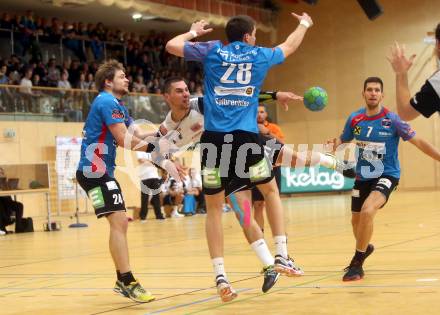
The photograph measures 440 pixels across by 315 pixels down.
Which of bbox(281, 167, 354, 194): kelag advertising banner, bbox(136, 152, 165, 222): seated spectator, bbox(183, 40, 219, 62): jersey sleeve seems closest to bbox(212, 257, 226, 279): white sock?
bbox(183, 40, 219, 62): jersey sleeve

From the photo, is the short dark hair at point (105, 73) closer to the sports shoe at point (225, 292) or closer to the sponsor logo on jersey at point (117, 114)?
the sponsor logo on jersey at point (117, 114)

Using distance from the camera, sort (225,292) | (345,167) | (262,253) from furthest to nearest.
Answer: (345,167) → (262,253) → (225,292)

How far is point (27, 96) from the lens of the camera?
23.5 metres

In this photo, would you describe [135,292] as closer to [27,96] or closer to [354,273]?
[354,273]

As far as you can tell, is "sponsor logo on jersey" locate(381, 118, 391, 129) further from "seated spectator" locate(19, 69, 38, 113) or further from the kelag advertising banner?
the kelag advertising banner

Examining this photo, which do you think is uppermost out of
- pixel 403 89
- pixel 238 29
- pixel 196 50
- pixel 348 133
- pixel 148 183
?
pixel 238 29

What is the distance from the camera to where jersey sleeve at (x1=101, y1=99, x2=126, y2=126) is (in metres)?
7.20

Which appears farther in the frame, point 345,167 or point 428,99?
point 345,167

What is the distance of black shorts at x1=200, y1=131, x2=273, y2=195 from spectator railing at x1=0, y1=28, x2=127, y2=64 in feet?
69.4

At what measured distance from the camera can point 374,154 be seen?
27.3 feet

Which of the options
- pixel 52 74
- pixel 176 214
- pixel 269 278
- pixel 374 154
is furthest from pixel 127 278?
pixel 52 74

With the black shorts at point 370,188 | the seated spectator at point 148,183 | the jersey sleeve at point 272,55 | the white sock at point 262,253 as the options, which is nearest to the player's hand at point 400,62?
the jersey sleeve at point 272,55

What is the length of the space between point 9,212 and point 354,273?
12.7m

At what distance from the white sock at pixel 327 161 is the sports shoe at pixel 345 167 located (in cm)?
3
